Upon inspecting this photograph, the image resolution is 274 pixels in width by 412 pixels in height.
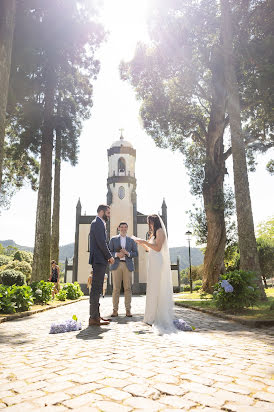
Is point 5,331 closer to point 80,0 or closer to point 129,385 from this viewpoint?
point 129,385

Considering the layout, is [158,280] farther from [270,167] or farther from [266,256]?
[266,256]

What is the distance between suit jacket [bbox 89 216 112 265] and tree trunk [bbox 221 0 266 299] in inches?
214

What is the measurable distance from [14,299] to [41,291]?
203 centimetres

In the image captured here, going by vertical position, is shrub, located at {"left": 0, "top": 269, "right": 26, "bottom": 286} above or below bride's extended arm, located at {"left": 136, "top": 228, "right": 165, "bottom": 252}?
below

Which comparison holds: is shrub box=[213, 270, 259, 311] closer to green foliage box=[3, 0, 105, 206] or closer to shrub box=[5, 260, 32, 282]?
green foliage box=[3, 0, 105, 206]

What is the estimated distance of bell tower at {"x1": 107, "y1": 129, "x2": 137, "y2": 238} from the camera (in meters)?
34.3

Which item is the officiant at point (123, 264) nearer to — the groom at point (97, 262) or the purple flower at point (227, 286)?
the groom at point (97, 262)

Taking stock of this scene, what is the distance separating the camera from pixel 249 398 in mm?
2102

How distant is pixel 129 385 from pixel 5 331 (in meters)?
4.14

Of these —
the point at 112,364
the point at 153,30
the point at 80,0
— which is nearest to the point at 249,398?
the point at 112,364

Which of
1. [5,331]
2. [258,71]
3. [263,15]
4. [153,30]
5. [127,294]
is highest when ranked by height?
[153,30]

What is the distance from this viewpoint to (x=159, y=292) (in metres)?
6.04

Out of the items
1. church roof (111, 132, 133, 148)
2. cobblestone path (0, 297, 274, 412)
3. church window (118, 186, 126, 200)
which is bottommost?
cobblestone path (0, 297, 274, 412)

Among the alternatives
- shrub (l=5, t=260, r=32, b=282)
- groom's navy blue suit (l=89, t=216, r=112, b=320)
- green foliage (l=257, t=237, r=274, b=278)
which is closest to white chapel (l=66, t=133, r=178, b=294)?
shrub (l=5, t=260, r=32, b=282)
